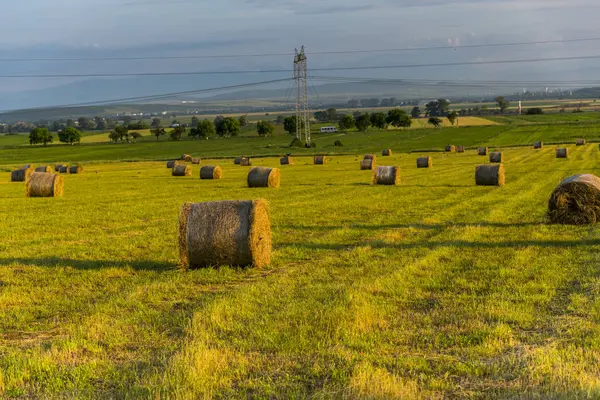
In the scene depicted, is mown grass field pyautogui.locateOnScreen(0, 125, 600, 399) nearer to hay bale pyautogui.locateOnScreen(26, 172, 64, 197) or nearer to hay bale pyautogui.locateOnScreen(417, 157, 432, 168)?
hay bale pyautogui.locateOnScreen(26, 172, 64, 197)

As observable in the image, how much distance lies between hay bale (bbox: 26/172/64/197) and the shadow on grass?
20720 mm

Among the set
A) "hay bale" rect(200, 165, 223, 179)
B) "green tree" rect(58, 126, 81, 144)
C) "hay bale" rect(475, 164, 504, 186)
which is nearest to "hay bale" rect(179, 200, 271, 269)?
"hay bale" rect(475, 164, 504, 186)

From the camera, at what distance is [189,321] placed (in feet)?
30.6

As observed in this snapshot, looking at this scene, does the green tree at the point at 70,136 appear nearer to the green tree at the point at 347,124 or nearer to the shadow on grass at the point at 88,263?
the green tree at the point at 347,124

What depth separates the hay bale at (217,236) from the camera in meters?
13.3

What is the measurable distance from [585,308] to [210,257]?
727 cm

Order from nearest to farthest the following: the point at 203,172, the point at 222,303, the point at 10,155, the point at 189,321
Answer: the point at 189,321, the point at 222,303, the point at 203,172, the point at 10,155

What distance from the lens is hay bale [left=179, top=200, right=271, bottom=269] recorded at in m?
13.3

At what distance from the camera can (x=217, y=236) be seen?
43.6 ft

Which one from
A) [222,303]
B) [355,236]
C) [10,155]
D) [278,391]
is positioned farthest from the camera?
[10,155]

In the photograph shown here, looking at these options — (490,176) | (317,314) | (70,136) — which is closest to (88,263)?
(317,314)

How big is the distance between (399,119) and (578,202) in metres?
163

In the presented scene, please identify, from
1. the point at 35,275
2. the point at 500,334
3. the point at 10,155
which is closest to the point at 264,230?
the point at 35,275

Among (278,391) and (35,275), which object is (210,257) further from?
(278,391)
